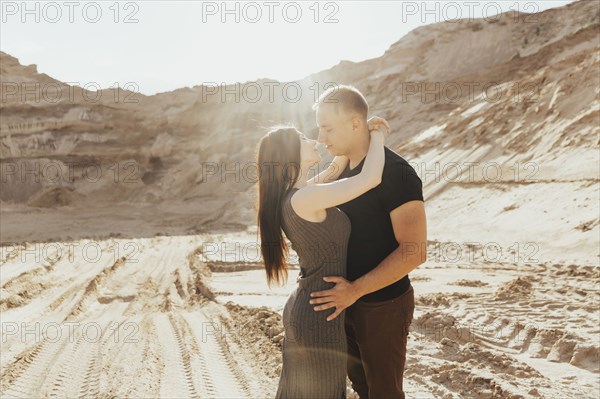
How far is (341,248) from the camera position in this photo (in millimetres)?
2334

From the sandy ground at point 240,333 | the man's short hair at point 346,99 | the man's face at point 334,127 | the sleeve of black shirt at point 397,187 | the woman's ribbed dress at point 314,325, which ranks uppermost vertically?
the man's short hair at point 346,99

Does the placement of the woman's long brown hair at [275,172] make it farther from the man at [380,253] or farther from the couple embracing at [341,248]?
the man at [380,253]

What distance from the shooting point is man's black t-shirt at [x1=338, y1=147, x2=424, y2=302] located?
2.39 m

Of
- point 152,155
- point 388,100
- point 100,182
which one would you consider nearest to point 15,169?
point 100,182

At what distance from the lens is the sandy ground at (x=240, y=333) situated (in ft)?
15.5

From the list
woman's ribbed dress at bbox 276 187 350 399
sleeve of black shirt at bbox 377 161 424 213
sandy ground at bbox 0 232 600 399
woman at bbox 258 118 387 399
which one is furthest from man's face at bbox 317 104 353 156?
sandy ground at bbox 0 232 600 399

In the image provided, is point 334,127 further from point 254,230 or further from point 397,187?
point 254,230

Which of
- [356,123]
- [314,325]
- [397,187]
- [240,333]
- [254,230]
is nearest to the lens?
[314,325]

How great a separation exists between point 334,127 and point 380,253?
620 mm

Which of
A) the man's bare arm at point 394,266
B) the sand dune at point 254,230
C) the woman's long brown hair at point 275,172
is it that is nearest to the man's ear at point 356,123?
the woman's long brown hair at point 275,172

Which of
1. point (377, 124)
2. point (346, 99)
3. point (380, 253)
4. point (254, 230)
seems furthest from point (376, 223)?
point (254, 230)

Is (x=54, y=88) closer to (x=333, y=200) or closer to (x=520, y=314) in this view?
(x=520, y=314)

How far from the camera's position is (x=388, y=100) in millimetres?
28031

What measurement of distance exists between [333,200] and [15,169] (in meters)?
32.0
